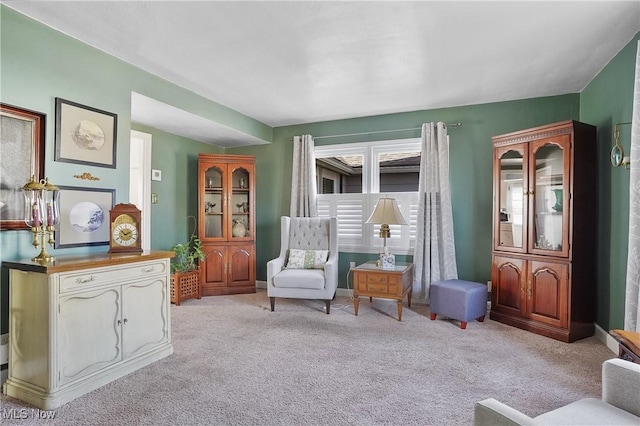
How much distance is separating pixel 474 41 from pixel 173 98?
9.27 feet

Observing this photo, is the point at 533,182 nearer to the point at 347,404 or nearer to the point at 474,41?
the point at 474,41

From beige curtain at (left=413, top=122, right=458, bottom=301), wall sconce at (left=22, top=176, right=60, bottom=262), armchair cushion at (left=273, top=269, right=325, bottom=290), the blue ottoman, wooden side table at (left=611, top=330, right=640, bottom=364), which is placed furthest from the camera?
beige curtain at (left=413, top=122, right=458, bottom=301)

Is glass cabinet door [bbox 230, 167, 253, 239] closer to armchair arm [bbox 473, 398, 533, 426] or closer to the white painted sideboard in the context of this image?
the white painted sideboard

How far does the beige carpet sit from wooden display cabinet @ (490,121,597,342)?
0.23 meters

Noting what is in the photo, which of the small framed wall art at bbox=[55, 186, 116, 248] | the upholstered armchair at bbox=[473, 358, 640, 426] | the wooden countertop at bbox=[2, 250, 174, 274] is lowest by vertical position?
the upholstered armchair at bbox=[473, 358, 640, 426]

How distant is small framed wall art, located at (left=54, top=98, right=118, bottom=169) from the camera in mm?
2578

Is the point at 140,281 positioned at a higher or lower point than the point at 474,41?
lower

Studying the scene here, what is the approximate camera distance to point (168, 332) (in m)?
2.82

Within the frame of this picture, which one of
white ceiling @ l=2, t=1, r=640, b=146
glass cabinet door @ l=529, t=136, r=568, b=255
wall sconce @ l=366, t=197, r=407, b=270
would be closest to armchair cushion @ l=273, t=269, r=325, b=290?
wall sconce @ l=366, t=197, r=407, b=270

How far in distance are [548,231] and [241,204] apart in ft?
12.3

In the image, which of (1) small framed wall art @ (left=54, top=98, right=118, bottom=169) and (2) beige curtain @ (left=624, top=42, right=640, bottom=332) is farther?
(1) small framed wall art @ (left=54, top=98, right=118, bottom=169)

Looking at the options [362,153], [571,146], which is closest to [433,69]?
[571,146]

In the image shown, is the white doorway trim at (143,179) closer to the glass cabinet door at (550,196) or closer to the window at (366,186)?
the window at (366,186)

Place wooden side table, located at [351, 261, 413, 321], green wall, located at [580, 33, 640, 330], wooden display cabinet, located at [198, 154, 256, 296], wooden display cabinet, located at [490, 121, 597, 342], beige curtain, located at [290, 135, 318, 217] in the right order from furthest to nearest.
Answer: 1. beige curtain, located at [290, 135, 318, 217]
2. wooden display cabinet, located at [198, 154, 256, 296]
3. wooden side table, located at [351, 261, 413, 321]
4. wooden display cabinet, located at [490, 121, 597, 342]
5. green wall, located at [580, 33, 640, 330]
